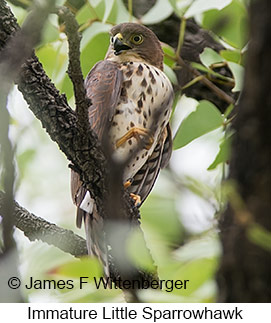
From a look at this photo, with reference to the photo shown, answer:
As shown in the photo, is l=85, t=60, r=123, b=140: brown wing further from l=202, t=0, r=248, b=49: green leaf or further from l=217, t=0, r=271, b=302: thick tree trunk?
l=217, t=0, r=271, b=302: thick tree trunk

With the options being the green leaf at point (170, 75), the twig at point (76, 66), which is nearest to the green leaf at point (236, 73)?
the green leaf at point (170, 75)

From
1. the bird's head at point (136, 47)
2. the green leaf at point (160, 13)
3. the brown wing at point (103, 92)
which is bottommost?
A: the brown wing at point (103, 92)

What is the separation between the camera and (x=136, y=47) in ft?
12.7

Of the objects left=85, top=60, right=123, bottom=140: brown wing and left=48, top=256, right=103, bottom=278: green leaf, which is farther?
→ left=85, top=60, right=123, bottom=140: brown wing

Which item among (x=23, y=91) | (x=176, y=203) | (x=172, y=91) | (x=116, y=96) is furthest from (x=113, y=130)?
(x=176, y=203)

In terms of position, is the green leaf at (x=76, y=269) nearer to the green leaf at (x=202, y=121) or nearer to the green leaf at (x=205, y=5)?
the green leaf at (x=202, y=121)

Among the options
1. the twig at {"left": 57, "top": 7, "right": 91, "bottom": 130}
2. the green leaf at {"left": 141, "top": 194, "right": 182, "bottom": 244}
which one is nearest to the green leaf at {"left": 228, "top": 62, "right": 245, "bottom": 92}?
the twig at {"left": 57, "top": 7, "right": 91, "bottom": 130}

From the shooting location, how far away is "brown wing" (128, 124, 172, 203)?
3709 mm

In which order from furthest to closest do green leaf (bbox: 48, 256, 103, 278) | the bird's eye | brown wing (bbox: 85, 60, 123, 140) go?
the bird's eye → brown wing (bbox: 85, 60, 123, 140) → green leaf (bbox: 48, 256, 103, 278)

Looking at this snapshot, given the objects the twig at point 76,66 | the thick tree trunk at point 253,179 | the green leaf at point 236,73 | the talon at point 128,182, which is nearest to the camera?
the thick tree trunk at point 253,179

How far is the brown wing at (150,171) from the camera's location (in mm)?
3709

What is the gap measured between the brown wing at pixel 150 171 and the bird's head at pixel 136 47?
0.48m

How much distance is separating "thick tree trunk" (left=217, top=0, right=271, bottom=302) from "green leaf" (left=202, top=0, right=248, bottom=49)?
7.07 feet

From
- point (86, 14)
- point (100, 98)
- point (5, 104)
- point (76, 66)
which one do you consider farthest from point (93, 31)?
point (5, 104)
